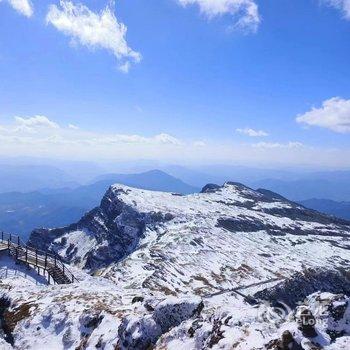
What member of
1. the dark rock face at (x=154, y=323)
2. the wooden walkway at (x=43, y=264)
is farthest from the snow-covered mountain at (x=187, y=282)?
the wooden walkway at (x=43, y=264)

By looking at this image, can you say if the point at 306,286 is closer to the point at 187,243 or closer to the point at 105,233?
the point at 187,243

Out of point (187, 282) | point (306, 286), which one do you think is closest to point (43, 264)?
point (187, 282)

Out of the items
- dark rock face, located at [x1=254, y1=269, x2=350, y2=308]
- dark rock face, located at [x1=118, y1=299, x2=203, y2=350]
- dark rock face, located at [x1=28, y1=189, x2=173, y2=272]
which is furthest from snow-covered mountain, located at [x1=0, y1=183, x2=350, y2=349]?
dark rock face, located at [x1=28, y1=189, x2=173, y2=272]

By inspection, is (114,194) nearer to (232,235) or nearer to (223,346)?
(232,235)

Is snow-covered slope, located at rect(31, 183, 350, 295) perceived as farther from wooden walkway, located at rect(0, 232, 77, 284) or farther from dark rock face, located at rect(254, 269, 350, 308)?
wooden walkway, located at rect(0, 232, 77, 284)

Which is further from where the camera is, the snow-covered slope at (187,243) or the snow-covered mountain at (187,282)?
the snow-covered slope at (187,243)

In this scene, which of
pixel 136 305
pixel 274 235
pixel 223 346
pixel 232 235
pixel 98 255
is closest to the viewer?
pixel 223 346

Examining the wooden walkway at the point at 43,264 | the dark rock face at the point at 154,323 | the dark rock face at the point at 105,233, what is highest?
the dark rock face at the point at 154,323

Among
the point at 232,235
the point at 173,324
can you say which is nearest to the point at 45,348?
the point at 173,324

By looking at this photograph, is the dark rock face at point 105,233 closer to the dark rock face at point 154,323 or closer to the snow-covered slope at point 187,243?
the snow-covered slope at point 187,243
